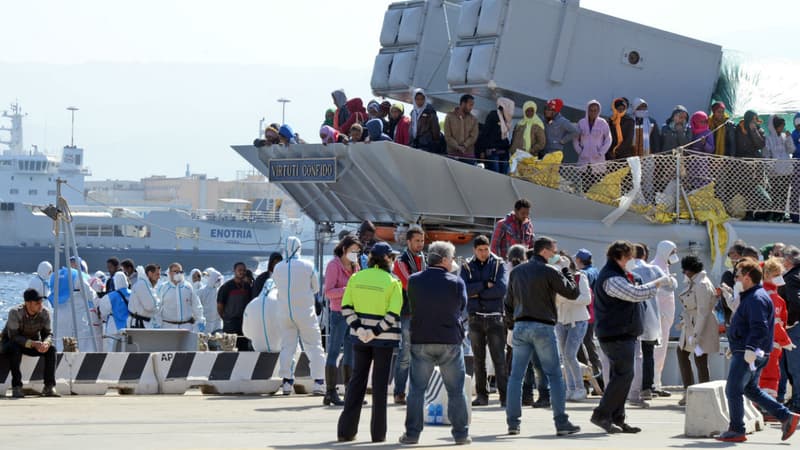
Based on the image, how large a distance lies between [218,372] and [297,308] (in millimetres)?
1557

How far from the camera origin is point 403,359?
12.4 m

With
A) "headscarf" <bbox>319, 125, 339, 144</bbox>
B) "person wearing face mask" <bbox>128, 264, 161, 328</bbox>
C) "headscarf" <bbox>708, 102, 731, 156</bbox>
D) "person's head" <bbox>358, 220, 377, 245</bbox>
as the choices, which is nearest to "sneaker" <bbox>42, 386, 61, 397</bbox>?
"person's head" <bbox>358, 220, 377, 245</bbox>

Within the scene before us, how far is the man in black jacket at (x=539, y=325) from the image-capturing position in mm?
10344

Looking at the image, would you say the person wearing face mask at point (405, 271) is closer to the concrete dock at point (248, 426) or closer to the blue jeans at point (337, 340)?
the concrete dock at point (248, 426)

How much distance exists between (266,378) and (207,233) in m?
94.0

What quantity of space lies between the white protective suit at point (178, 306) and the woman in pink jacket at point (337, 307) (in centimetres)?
687

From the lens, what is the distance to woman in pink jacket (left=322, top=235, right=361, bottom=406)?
1281cm

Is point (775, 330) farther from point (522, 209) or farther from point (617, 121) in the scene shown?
point (617, 121)

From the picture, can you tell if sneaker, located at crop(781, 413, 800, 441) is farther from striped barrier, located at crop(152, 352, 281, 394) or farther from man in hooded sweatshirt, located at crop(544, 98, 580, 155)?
man in hooded sweatshirt, located at crop(544, 98, 580, 155)

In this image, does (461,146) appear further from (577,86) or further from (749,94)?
(749,94)

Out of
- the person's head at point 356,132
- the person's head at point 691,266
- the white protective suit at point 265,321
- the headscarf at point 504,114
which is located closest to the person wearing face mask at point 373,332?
the white protective suit at point 265,321

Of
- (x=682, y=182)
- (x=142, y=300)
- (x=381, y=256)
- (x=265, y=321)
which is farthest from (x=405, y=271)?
(x=682, y=182)

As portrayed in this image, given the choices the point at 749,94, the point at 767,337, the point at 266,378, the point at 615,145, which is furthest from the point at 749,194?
the point at 767,337

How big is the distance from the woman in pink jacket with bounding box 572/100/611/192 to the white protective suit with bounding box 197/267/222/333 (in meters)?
7.05
